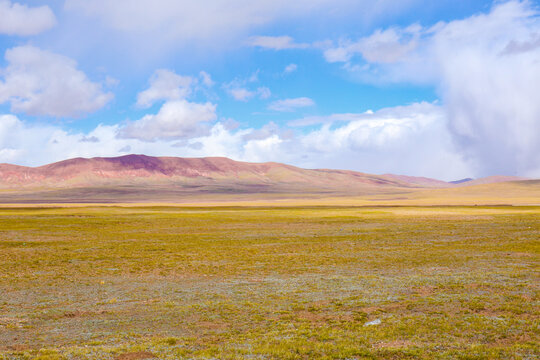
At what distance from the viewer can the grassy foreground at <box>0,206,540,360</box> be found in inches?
481

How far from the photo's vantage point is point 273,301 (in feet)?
58.2

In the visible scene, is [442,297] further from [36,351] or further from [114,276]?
[114,276]

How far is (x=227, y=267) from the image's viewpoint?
27031mm

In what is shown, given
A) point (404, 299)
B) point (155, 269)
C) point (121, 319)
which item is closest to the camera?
point (121, 319)

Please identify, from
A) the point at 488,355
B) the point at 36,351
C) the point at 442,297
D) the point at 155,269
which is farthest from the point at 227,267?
the point at 488,355

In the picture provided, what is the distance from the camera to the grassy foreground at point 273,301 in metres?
12.2

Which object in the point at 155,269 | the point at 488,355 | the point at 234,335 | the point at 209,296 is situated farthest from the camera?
the point at 155,269

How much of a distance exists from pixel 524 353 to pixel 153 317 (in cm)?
1178

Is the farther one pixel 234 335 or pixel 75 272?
pixel 75 272

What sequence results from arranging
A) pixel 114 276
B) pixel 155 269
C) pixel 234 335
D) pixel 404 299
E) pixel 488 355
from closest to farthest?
pixel 488 355, pixel 234 335, pixel 404 299, pixel 114 276, pixel 155 269

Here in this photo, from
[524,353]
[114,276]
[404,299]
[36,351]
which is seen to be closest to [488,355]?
[524,353]

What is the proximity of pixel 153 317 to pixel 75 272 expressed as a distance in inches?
494

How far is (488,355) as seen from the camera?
37.3 feet

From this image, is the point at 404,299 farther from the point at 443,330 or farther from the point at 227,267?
the point at 227,267
